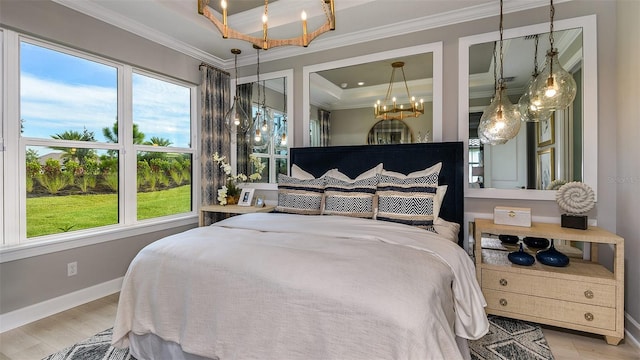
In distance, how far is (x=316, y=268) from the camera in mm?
1449

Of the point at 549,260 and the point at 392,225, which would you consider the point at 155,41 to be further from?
the point at 549,260

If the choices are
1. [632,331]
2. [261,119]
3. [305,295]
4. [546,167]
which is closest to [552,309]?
[632,331]

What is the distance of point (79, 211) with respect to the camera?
2.95 m

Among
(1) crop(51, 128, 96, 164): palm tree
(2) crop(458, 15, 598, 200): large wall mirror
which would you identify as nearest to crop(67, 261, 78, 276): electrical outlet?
(1) crop(51, 128, 96, 164): palm tree

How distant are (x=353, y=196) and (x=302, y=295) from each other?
1.50 metres

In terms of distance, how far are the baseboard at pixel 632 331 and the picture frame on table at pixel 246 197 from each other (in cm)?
363

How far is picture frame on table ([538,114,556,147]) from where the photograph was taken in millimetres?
2706

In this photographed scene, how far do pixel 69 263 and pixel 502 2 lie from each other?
179 inches

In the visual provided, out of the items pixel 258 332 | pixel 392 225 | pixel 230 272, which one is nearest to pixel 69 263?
pixel 230 272

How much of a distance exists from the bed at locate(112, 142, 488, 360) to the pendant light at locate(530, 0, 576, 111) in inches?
62.5

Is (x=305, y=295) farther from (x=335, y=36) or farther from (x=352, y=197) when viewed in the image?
(x=335, y=36)

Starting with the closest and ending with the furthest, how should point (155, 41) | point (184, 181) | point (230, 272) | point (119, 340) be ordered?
A: point (230, 272), point (119, 340), point (155, 41), point (184, 181)

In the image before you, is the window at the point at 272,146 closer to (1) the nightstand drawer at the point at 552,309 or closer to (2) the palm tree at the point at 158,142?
(2) the palm tree at the point at 158,142

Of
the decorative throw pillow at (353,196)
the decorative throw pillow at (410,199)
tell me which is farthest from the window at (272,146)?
the decorative throw pillow at (410,199)
